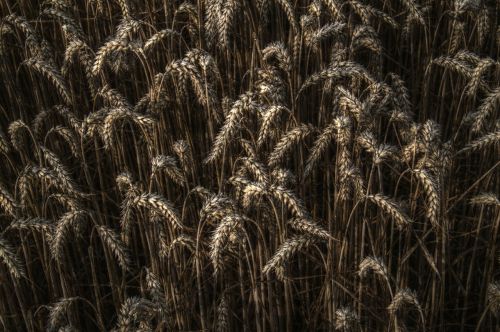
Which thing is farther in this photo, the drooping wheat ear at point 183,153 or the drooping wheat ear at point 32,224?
the drooping wheat ear at point 183,153

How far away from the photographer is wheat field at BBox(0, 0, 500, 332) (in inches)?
78.9

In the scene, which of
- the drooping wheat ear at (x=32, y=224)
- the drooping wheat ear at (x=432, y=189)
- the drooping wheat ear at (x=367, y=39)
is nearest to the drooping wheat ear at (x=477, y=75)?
the drooping wheat ear at (x=367, y=39)

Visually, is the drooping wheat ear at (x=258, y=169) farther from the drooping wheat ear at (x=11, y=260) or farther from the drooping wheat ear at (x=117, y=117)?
the drooping wheat ear at (x=11, y=260)

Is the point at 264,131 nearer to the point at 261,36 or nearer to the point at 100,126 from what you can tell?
the point at 100,126

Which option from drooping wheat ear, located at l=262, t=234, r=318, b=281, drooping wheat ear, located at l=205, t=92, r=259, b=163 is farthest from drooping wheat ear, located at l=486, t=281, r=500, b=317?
drooping wheat ear, located at l=205, t=92, r=259, b=163

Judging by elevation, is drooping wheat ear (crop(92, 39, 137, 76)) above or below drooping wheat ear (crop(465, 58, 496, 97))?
above

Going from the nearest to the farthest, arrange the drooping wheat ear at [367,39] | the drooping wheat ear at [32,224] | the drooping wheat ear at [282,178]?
1. the drooping wheat ear at [32,224]
2. the drooping wheat ear at [282,178]
3. the drooping wheat ear at [367,39]

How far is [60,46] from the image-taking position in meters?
3.06

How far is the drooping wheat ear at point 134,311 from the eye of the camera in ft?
5.70

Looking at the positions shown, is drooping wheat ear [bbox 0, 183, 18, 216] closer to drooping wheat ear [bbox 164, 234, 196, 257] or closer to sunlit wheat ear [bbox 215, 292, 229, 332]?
drooping wheat ear [bbox 164, 234, 196, 257]

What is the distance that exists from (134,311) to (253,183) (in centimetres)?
46

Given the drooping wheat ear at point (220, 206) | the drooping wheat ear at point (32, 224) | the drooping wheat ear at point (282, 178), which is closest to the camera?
the drooping wheat ear at point (220, 206)

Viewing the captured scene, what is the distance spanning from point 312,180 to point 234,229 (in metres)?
0.62

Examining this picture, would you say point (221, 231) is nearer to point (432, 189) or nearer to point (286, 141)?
point (286, 141)
